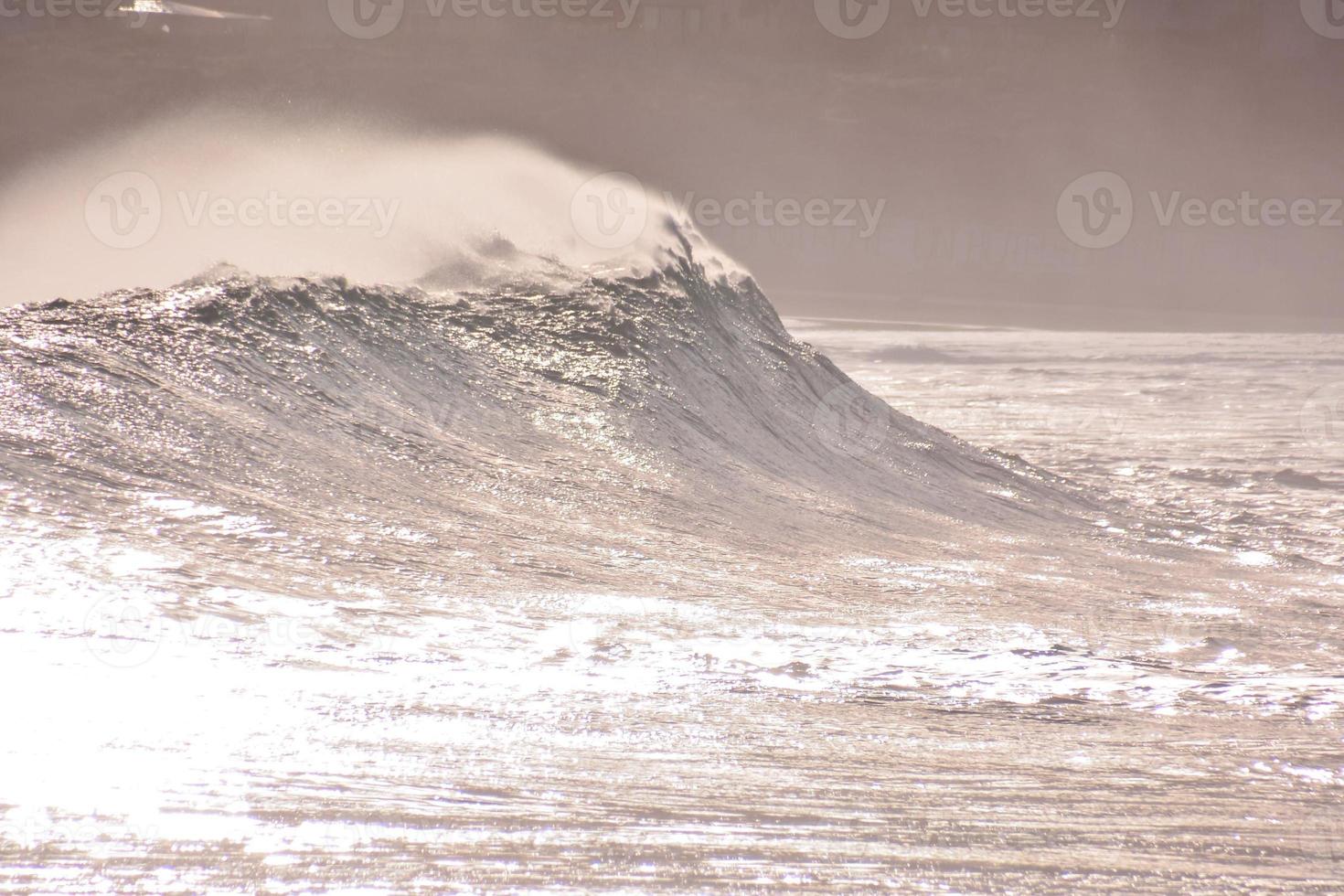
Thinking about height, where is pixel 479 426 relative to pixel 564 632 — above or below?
above

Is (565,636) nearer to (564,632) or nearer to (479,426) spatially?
(564,632)

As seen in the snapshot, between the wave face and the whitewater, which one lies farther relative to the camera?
the wave face

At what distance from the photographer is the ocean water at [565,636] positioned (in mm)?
1297

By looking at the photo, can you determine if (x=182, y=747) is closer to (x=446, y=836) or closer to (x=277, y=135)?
(x=446, y=836)

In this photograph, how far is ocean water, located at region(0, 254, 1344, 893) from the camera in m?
1.30

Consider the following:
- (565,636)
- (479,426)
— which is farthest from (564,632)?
(479,426)

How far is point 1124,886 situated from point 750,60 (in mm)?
25220

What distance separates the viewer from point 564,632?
6.83 feet

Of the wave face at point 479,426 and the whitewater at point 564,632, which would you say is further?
the wave face at point 479,426

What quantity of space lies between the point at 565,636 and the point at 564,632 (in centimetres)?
3

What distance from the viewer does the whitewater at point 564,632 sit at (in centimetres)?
130

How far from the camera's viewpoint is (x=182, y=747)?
138 cm

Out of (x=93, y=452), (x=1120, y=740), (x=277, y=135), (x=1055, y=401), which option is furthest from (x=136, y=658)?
(x=277, y=135)

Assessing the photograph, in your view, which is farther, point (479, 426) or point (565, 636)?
point (479, 426)
